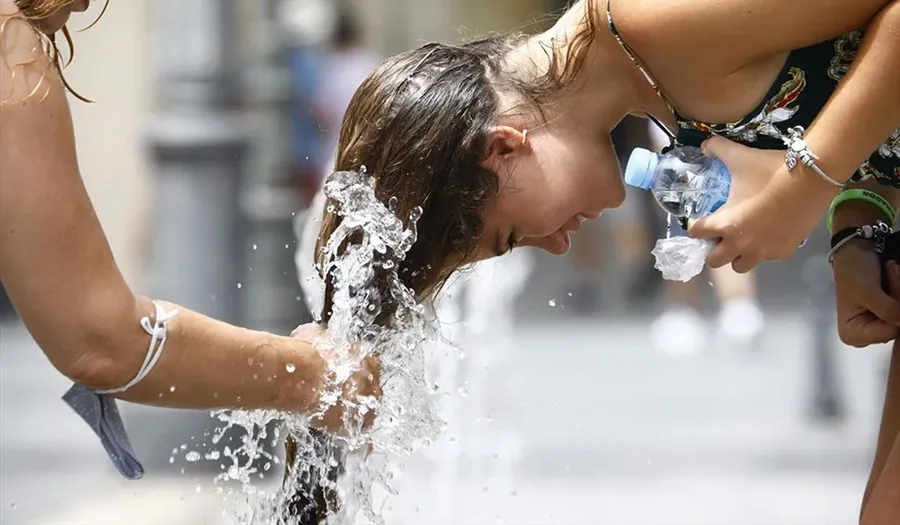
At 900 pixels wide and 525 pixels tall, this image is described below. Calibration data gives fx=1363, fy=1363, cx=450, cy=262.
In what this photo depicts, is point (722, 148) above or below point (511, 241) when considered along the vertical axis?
above

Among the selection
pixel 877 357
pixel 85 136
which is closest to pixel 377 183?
pixel 877 357

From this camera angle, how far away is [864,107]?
197 centimetres

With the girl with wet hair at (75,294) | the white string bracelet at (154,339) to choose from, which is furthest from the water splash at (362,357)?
the white string bracelet at (154,339)

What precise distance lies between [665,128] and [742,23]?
355mm

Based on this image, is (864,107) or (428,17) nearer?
(864,107)

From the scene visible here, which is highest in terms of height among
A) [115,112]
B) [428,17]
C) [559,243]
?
[559,243]

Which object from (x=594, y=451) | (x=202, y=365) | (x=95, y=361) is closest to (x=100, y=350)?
(x=95, y=361)

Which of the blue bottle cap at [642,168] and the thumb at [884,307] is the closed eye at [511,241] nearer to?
the blue bottle cap at [642,168]

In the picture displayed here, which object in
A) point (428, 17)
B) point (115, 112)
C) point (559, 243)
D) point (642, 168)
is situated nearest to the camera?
point (642, 168)

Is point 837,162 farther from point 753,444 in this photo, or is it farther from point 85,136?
point 85,136

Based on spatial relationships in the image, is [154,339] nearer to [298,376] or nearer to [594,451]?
[298,376]

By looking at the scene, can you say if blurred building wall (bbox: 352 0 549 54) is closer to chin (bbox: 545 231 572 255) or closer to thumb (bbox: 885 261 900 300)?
chin (bbox: 545 231 572 255)

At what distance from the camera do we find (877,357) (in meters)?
6.16

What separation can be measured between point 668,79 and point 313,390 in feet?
2.44
